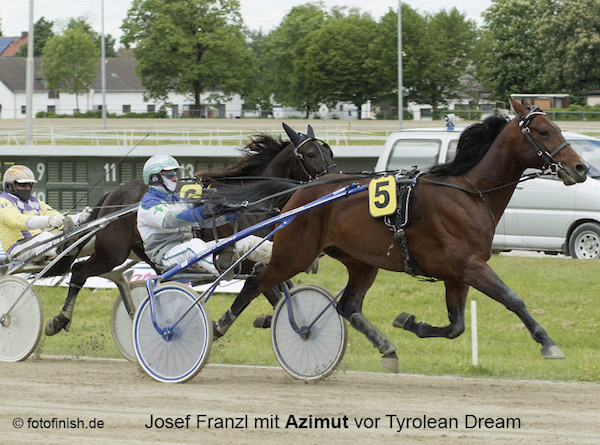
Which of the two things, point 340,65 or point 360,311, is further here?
point 340,65

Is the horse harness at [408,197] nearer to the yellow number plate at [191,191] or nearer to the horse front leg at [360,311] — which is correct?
the horse front leg at [360,311]

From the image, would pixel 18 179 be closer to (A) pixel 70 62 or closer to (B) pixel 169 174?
(B) pixel 169 174

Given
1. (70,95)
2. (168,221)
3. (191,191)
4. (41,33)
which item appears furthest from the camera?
(41,33)

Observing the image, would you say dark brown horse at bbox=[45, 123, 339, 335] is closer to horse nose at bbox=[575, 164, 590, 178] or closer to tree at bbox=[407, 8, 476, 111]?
horse nose at bbox=[575, 164, 590, 178]

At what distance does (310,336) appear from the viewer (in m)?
7.26

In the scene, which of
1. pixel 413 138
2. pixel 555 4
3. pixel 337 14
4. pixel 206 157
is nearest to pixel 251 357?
pixel 413 138

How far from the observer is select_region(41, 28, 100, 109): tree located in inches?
2694

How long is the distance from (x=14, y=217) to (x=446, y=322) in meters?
4.58

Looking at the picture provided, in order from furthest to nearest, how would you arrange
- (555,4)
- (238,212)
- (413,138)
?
(555,4) → (413,138) → (238,212)

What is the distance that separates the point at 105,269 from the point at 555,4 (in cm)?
5901

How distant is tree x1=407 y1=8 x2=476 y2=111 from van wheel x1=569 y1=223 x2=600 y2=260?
151 feet

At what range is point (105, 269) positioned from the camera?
8.98 meters

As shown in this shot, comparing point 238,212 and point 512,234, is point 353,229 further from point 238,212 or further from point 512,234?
point 512,234

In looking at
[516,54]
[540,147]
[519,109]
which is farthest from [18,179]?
[516,54]
